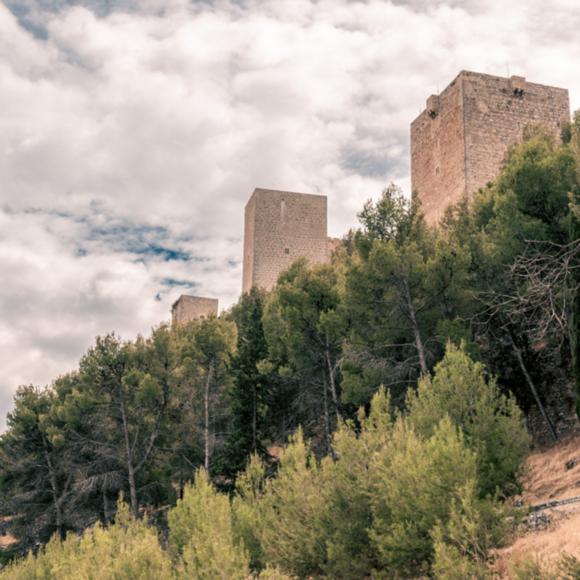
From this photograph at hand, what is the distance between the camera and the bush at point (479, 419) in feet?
43.1

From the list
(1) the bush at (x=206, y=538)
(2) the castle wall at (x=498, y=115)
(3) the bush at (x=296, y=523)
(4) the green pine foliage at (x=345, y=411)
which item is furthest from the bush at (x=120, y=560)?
(2) the castle wall at (x=498, y=115)

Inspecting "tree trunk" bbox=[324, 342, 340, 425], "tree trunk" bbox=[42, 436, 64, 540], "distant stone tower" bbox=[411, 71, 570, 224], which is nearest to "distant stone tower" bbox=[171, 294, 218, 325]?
"tree trunk" bbox=[42, 436, 64, 540]

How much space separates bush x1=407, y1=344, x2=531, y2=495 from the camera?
13.1 m

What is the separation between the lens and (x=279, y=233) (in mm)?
48250

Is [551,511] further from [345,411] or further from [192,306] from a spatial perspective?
[192,306]

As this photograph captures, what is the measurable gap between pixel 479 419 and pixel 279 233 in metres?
35.5

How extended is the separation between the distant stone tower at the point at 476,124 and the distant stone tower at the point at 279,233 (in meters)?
16.4

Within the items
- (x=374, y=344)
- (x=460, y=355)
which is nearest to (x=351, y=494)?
(x=460, y=355)

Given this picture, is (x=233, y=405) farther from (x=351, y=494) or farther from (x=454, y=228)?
(x=351, y=494)

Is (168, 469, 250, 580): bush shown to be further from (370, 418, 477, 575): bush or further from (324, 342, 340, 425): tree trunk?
(324, 342, 340, 425): tree trunk

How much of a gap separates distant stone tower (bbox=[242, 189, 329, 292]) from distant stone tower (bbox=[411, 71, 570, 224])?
1645cm

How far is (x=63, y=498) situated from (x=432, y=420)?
2118 cm

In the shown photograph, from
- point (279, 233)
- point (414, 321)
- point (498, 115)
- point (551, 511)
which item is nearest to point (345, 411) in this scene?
point (414, 321)

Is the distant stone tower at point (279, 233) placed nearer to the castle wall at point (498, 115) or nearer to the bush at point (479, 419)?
the castle wall at point (498, 115)
